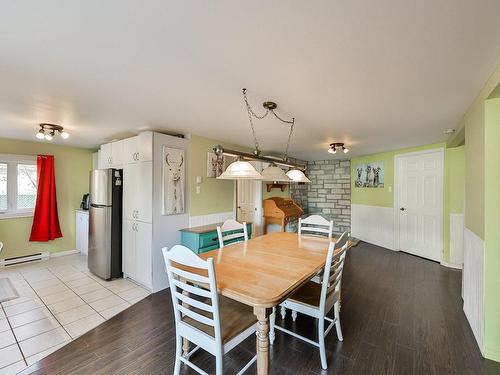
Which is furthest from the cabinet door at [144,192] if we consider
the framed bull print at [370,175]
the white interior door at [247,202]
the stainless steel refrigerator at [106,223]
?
the framed bull print at [370,175]

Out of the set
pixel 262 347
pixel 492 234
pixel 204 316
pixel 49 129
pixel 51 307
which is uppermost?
pixel 49 129

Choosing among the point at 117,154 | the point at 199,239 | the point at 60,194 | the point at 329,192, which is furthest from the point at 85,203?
the point at 329,192

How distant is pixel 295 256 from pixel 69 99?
2470 mm

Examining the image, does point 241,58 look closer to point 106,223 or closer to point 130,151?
point 130,151

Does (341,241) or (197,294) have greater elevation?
(341,241)

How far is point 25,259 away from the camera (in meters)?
4.07

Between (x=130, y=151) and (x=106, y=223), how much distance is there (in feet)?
3.58

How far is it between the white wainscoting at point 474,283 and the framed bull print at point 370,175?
2920 mm

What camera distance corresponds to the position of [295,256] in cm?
204

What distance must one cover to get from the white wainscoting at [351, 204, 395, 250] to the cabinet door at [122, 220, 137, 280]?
4.88m

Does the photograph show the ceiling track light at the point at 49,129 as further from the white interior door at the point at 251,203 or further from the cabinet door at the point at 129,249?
the white interior door at the point at 251,203

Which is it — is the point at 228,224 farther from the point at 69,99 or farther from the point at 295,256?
the point at 69,99

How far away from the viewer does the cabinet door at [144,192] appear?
3035 millimetres

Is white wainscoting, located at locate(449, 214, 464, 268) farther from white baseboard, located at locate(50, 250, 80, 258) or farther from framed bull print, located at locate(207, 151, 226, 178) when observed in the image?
white baseboard, located at locate(50, 250, 80, 258)
